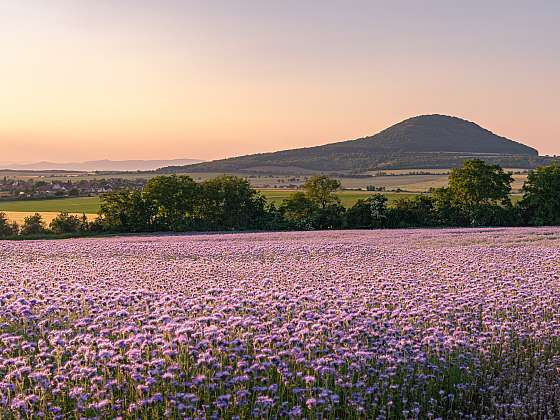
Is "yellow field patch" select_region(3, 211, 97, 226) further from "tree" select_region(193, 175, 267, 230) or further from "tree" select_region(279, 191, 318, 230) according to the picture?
"tree" select_region(279, 191, 318, 230)

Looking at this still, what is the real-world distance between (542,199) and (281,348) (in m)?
39.6

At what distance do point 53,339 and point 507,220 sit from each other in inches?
1560

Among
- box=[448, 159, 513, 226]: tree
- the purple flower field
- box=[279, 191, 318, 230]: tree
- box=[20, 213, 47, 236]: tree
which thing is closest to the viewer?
the purple flower field

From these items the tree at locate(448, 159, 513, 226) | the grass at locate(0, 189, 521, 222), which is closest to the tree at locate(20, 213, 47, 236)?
the grass at locate(0, 189, 521, 222)

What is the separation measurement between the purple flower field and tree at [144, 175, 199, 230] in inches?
1179

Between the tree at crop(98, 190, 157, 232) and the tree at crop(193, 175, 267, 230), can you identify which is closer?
the tree at crop(98, 190, 157, 232)

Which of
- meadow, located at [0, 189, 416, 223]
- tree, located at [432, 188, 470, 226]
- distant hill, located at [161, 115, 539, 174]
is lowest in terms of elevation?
tree, located at [432, 188, 470, 226]

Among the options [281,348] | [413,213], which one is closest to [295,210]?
[413,213]

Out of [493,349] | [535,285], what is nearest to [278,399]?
[493,349]

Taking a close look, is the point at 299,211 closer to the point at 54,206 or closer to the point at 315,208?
the point at 315,208

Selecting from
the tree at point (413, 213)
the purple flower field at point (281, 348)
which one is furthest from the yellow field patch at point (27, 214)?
the purple flower field at point (281, 348)

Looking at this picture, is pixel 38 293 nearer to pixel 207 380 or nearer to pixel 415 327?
pixel 207 380

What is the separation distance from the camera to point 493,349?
24.2ft

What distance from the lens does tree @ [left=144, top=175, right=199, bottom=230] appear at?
4047cm
